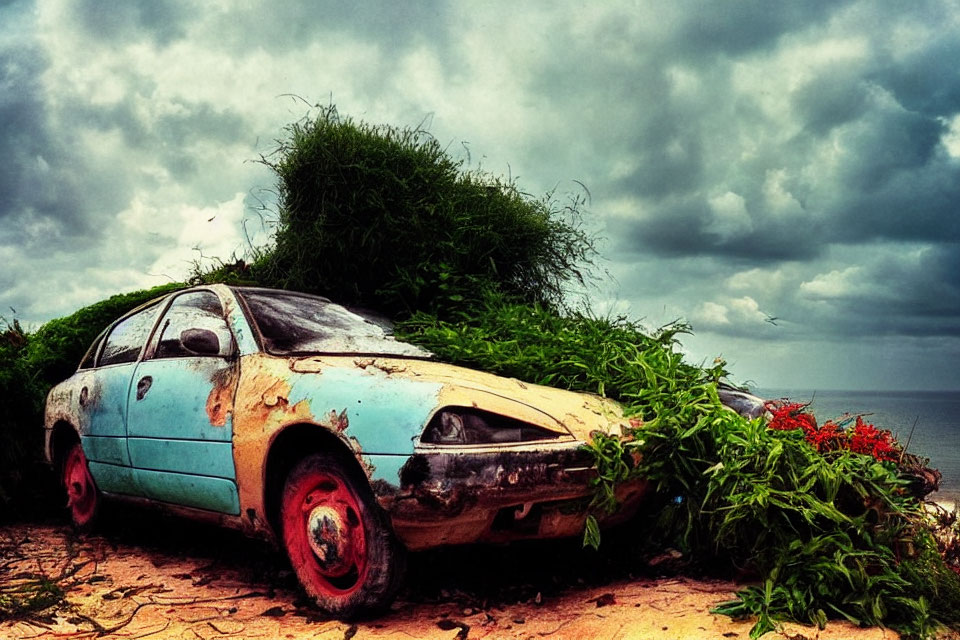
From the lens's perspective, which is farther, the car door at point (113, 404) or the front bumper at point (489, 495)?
the car door at point (113, 404)

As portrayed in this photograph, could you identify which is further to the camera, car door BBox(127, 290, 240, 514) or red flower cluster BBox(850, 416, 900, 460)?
car door BBox(127, 290, 240, 514)

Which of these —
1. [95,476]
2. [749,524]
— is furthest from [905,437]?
Result: [95,476]

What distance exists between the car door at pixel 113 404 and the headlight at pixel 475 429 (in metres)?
2.80

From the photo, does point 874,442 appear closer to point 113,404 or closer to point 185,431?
point 185,431

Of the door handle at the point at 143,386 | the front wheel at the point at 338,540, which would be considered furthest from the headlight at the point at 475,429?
the door handle at the point at 143,386

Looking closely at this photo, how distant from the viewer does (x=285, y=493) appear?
3912 millimetres

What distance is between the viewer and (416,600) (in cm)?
398

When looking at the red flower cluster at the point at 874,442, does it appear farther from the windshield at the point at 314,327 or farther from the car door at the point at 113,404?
the car door at the point at 113,404

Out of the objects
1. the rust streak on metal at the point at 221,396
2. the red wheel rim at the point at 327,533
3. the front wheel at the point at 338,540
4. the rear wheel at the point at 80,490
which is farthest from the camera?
the rear wheel at the point at 80,490

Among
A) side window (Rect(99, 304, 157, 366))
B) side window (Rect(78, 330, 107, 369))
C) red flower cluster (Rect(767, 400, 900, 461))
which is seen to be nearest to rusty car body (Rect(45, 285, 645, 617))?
side window (Rect(99, 304, 157, 366))

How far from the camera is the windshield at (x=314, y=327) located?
14.3 feet

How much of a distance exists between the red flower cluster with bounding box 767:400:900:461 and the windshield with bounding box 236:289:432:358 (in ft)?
6.97

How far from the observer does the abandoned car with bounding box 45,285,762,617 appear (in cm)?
336

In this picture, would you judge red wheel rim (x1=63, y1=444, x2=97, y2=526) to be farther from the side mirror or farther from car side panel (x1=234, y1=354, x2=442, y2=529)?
car side panel (x1=234, y1=354, x2=442, y2=529)
